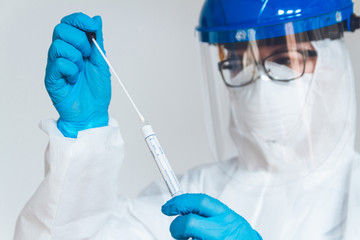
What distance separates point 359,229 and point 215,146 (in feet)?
1.79

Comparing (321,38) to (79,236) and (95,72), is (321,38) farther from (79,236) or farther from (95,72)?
(79,236)

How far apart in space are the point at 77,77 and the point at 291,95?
0.65m

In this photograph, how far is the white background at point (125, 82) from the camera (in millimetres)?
2268

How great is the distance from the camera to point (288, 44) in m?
1.63

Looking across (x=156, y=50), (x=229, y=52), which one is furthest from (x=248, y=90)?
(x=156, y=50)

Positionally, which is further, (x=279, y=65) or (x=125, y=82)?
(x=125, y=82)

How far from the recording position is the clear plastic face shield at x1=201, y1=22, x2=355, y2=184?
165cm

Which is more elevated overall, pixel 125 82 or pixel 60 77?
pixel 60 77

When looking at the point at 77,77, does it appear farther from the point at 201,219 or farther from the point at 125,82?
the point at 125,82

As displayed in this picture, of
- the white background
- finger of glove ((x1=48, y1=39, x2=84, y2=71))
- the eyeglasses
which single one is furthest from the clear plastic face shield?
finger of glove ((x1=48, y1=39, x2=84, y2=71))

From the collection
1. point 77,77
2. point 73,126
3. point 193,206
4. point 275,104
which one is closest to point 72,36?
point 77,77

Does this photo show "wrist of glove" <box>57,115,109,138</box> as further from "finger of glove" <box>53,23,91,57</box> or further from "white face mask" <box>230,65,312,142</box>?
"white face mask" <box>230,65,312,142</box>

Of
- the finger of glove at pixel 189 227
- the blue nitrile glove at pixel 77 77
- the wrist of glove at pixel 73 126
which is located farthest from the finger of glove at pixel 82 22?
the finger of glove at pixel 189 227

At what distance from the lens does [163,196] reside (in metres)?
1.90
